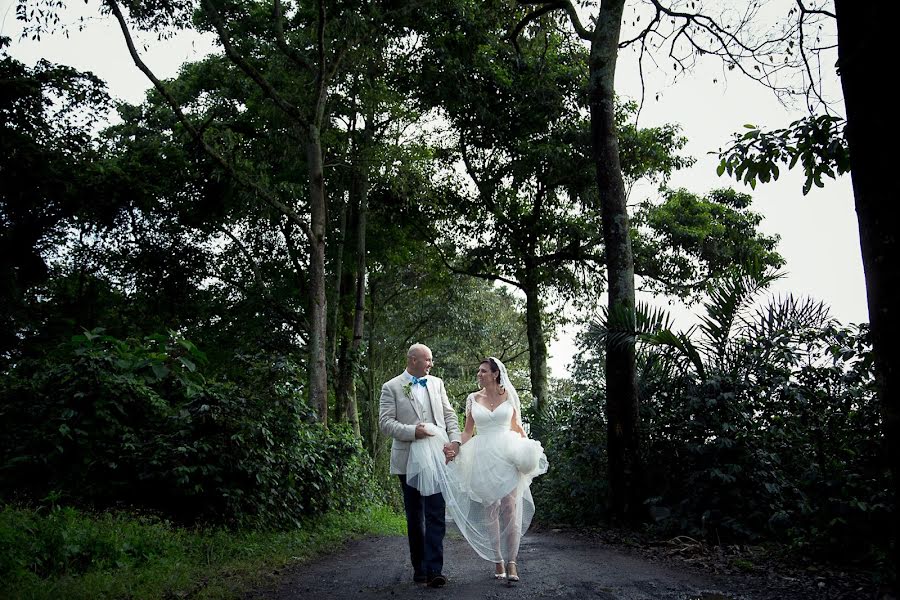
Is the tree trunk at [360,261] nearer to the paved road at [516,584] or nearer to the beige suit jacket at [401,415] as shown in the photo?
the paved road at [516,584]

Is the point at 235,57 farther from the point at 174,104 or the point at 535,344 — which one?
the point at 535,344

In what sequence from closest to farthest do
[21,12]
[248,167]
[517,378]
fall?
[21,12], [248,167], [517,378]

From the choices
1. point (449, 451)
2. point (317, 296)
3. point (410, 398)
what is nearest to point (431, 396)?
point (410, 398)

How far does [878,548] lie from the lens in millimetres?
6465

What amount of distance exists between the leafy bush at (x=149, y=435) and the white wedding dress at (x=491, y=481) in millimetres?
3507

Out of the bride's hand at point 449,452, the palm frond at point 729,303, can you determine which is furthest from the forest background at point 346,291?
the bride's hand at point 449,452

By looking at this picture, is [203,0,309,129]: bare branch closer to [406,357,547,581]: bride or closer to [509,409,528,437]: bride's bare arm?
[406,357,547,581]: bride

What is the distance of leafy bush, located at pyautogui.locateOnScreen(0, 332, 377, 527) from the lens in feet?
29.6

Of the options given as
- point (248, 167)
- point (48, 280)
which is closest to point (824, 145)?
point (248, 167)

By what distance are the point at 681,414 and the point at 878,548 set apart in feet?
13.1

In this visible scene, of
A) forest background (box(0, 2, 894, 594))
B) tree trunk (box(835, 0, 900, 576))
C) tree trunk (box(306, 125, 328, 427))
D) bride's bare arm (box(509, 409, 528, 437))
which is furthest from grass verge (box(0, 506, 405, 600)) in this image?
tree trunk (box(306, 125, 328, 427))

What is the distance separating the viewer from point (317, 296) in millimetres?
15680

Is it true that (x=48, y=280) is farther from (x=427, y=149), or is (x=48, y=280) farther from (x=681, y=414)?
(x=681, y=414)

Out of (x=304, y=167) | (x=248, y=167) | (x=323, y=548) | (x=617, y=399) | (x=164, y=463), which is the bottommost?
(x=323, y=548)
